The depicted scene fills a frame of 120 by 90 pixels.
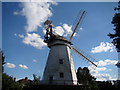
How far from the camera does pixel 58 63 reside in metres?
20.8

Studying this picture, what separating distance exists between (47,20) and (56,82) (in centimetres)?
1209

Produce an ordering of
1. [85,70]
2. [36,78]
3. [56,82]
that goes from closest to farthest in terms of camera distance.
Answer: [56,82]
[36,78]
[85,70]

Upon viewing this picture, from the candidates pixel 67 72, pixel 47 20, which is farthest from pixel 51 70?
pixel 47 20

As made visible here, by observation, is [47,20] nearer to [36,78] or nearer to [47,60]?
[47,60]

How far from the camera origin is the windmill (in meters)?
19.6

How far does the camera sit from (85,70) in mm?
48344

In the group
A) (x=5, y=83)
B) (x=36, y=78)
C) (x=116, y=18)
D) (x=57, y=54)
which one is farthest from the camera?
(x=36, y=78)

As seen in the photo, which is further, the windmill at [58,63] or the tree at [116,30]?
the windmill at [58,63]

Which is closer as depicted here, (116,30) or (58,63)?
(116,30)

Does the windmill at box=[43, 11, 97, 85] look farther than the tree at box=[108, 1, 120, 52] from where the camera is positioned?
Yes

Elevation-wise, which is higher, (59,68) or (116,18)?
(116,18)

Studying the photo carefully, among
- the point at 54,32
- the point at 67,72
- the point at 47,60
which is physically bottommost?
the point at 67,72

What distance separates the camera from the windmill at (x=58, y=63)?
19641 millimetres

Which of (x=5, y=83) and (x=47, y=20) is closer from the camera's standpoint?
(x=5, y=83)
